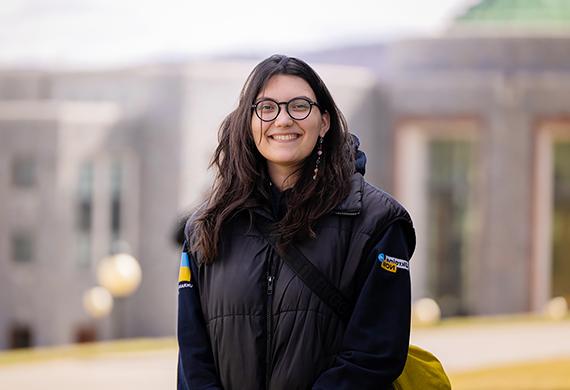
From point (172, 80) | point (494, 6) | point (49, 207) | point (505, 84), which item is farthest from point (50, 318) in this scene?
point (494, 6)

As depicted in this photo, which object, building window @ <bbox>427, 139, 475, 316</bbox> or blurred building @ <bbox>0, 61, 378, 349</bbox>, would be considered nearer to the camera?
blurred building @ <bbox>0, 61, 378, 349</bbox>

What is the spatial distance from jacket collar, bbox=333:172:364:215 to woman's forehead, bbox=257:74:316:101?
0.32m

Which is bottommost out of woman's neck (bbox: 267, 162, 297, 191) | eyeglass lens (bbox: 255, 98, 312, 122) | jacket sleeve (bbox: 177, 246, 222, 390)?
jacket sleeve (bbox: 177, 246, 222, 390)

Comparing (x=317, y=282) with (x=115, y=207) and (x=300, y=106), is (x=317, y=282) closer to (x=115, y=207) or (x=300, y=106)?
(x=300, y=106)

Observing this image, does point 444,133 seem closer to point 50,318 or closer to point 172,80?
point 172,80

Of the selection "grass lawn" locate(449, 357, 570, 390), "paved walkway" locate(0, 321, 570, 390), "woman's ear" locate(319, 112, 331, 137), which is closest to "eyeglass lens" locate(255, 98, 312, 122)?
"woman's ear" locate(319, 112, 331, 137)

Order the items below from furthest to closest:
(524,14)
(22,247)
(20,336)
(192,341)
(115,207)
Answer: (524,14)
(115,207)
(22,247)
(20,336)
(192,341)

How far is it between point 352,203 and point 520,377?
22.7 ft

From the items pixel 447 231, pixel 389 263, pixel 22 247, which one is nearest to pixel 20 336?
pixel 22 247

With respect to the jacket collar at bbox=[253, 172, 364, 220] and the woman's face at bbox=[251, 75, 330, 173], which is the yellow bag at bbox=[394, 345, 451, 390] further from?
the woman's face at bbox=[251, 75, 330, 173]

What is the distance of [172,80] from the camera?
34.7m

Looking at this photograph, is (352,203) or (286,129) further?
(286,129)

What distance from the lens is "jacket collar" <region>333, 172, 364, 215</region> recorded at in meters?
3.79

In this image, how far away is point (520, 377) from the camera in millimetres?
10383
